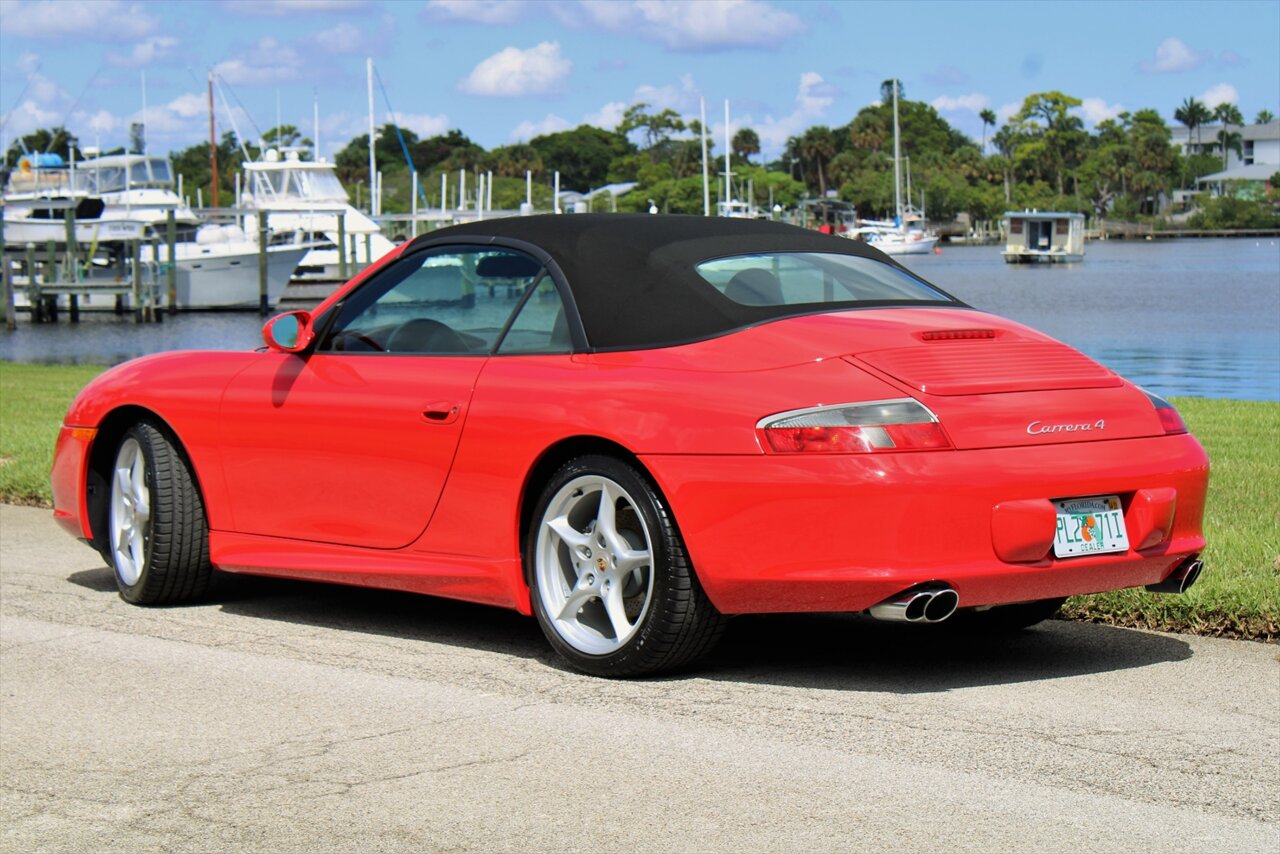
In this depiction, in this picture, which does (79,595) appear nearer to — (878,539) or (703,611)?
(703,611)

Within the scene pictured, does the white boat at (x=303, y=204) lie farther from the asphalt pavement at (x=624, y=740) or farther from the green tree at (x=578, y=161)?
the green tree at (x=578, y=161)

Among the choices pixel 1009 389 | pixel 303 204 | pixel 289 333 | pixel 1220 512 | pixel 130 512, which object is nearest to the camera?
pixel 1009 389

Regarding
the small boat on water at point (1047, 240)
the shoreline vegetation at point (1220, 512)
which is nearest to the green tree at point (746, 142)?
the small boat on water at point (1047, 240)

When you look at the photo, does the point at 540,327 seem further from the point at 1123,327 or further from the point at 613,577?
the point at 1123,327

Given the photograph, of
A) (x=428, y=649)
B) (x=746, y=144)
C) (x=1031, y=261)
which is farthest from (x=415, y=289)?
(x=746, y=144)

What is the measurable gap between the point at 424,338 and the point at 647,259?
3.03ft

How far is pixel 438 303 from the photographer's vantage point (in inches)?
247

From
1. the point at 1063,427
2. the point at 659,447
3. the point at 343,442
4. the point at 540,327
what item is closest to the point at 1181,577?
the point at 1063,427

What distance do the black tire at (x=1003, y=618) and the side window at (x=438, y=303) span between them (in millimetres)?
1901

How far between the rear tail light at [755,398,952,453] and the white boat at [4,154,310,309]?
178 feet

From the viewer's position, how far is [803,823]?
4.09 meters

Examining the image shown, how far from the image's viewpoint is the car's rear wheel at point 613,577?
5297 millimetres

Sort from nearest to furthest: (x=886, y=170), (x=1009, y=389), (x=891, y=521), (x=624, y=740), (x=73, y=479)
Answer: (x=624, y=740) < (x=891, y=521) < (x=1009, y=389) < (x=73, y=479) < (x=886, y=170)

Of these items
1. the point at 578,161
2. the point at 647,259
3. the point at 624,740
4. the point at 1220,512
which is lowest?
the point at 624,740
